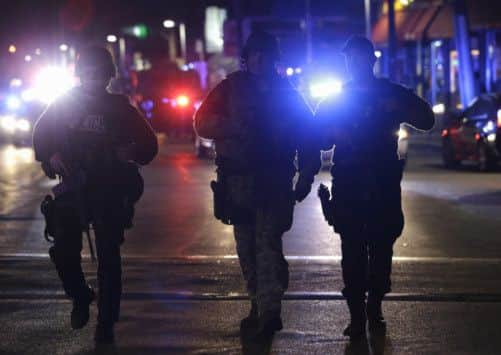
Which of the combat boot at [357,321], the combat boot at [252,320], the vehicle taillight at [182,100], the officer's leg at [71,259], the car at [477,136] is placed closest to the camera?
the officer's leg at [71,259]

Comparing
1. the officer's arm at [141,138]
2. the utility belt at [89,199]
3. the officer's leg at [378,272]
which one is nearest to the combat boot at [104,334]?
the utility belt at [89,199]

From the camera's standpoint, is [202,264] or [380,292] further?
[202,264]

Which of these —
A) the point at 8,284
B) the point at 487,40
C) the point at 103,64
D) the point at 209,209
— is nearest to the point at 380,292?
the point at 103,64

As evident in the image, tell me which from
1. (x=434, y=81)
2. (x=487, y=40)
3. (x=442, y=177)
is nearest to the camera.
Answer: (x=442, y=177)

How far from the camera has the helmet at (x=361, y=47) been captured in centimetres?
764

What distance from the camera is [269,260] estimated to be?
754 centimetres

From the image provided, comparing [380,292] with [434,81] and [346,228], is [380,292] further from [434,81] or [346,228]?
[434,81]

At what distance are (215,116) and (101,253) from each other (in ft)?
3.40

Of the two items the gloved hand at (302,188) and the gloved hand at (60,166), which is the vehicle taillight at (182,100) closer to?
the gloved hand at (302,188)

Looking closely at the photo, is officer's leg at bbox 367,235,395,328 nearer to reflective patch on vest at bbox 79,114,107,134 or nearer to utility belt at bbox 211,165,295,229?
utility belt at bbox 211,165,295,229

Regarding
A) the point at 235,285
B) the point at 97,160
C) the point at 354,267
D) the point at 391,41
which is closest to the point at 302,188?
the point at 354,267

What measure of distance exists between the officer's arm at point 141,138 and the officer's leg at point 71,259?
1.66 ft

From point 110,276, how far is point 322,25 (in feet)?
164

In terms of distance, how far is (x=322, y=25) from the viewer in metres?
56.6
